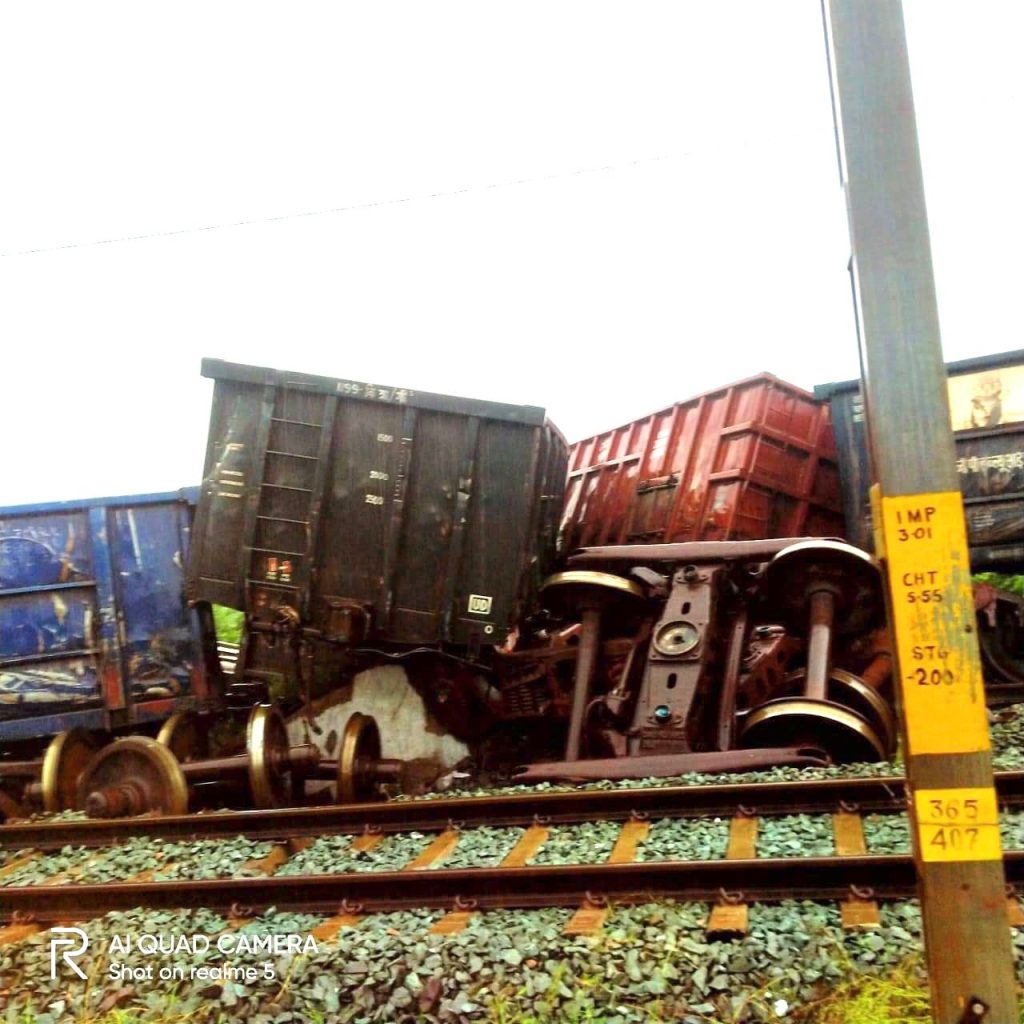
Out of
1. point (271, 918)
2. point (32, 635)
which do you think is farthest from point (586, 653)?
point (32, 635)

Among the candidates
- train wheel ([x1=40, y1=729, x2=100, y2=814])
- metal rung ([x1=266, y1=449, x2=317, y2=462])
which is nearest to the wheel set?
train wheel ([x1=40, y1=729, x2=100, y2=814])

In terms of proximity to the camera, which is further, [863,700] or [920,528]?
[863,700]

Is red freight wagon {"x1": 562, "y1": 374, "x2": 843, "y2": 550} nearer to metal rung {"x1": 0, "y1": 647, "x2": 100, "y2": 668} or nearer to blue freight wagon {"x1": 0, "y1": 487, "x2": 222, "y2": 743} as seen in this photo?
blue freight wagon {"x1": 0, "y1": 487, "x2": 222, "y2": 743}

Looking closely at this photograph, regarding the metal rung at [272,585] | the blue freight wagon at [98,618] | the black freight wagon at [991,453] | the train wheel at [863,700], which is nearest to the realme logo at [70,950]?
the metal rung at [272,585]

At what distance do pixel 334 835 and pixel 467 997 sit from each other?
2.55m

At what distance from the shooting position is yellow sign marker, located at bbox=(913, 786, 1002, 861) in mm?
2463

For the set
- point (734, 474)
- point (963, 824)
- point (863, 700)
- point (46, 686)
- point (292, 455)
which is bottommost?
point (963, 824)

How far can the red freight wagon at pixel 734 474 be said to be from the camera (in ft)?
29.6

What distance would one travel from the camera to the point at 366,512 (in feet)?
24.0

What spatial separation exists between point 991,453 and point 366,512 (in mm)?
5914

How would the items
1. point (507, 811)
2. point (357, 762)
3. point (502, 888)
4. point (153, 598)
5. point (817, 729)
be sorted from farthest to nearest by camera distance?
point (153, 598) < point (357, 762) < point (817, 729) < point (507, 811) < point (502, 888)

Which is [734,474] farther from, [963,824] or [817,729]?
[963,824]

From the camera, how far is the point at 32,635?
292 inches

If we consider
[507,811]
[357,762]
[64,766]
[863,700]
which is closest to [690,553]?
[863,700]
